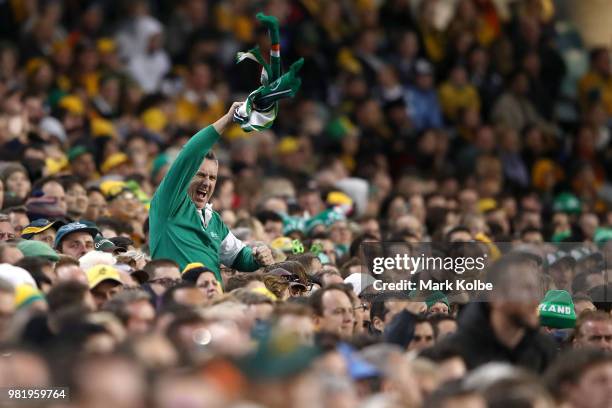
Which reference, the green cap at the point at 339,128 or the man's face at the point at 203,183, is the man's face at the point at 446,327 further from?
the green cap at the point at 339,128

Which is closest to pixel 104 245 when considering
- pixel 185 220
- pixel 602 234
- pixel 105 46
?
pixel 185 220

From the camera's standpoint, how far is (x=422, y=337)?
8031 mm

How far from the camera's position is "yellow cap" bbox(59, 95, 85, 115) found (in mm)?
15289

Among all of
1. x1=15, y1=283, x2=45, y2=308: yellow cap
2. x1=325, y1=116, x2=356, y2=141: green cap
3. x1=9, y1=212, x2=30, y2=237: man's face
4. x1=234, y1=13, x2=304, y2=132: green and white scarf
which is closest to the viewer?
x1=15, y1=283, x2=45, y2=308: yellow cap

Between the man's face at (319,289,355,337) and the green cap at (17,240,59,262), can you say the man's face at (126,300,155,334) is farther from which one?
the green cap at (17,240,59,262)

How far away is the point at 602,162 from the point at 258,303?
39.4ft

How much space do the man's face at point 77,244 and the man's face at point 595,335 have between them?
3.27m

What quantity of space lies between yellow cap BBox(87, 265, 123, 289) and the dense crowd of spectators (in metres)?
0.01

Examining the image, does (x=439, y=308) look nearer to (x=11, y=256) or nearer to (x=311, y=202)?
(x=11, y=256)

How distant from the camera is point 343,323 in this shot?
8.16 meters

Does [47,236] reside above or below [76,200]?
below

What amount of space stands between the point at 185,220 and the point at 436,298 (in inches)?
65.7

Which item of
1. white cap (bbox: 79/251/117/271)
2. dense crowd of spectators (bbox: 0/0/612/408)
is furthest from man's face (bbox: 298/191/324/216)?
white cap (bbox: 79/251/117/271)

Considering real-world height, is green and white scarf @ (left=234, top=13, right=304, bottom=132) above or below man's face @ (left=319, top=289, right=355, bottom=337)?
above
